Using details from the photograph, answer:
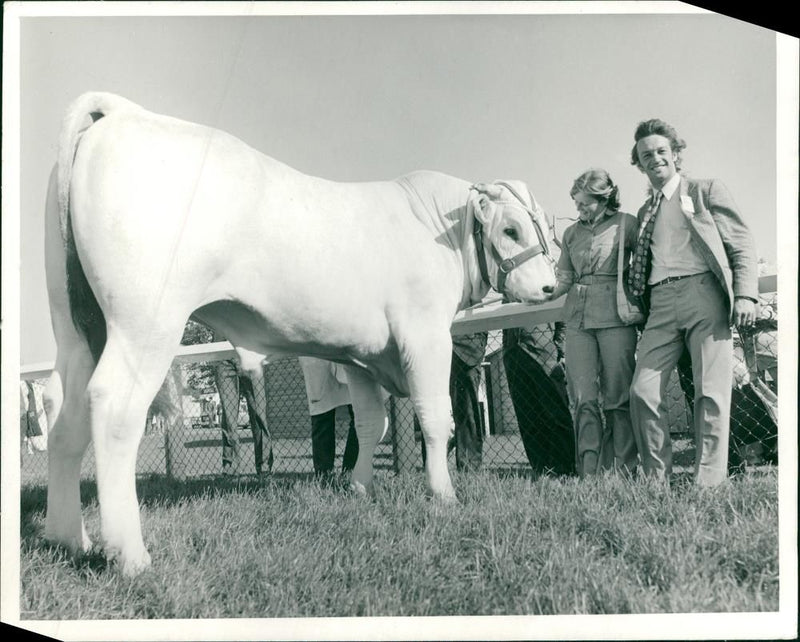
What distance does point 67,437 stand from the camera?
281 centimetres

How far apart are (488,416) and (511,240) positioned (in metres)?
2.26

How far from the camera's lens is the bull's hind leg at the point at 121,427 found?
8.39ft

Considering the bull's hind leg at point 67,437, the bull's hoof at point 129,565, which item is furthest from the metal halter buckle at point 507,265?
the bull's hoof at point 129,565

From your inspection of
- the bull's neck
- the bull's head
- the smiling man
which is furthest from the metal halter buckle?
the smiling man

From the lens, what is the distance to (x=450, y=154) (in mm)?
3670

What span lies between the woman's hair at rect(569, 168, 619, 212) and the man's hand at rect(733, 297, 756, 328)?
81cm

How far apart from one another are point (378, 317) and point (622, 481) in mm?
1270

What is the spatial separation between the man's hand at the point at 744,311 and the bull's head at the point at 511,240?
0.81m

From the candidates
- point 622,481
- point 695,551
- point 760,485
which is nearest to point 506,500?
point 622,481

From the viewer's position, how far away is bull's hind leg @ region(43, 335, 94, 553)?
280 cm

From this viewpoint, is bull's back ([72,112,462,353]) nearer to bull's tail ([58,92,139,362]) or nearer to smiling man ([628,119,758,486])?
bull's tail ([58,92,139,362])

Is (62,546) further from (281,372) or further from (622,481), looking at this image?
(281,372)

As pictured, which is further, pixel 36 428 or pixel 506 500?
pixel 36 428

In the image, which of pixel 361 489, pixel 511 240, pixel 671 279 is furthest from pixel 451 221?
pixel 361 489
